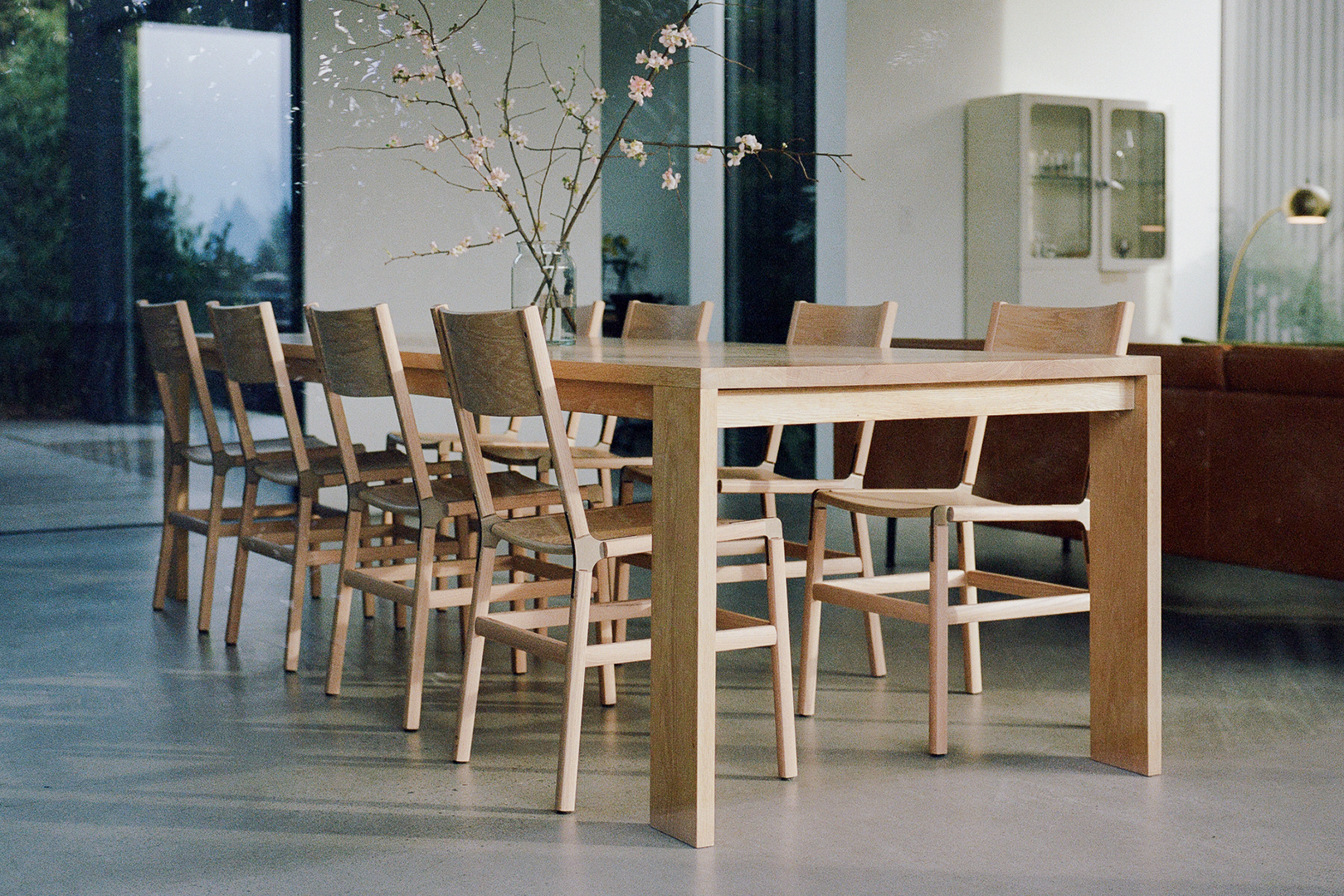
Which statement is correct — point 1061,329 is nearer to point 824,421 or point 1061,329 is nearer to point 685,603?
point 824,421

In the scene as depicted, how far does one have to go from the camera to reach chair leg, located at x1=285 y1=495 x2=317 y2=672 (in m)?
3.32

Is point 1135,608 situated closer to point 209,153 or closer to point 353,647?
point 353,647

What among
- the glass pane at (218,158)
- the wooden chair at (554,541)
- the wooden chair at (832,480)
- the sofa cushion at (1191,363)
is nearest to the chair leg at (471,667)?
the wooden chair at (554,541)

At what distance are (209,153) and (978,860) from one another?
4741mm

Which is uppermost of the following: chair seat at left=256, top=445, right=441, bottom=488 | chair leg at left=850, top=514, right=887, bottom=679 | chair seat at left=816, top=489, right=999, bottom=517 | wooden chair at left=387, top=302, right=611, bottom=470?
wooden chair at left=387, top=302, right=611, bottom=470

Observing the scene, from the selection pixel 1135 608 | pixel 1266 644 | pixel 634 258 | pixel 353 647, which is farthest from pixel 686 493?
pixel 634 258

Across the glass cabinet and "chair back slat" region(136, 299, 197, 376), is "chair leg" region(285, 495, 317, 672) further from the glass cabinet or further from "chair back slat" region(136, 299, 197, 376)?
the glass cabinet

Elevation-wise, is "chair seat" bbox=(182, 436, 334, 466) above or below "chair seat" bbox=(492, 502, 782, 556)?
above

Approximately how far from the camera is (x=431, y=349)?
315 cm

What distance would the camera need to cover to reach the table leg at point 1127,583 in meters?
2.53

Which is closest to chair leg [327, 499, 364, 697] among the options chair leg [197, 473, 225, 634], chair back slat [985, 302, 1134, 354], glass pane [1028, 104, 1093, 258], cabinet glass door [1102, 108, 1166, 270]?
chair leg [197, 473, 225, 634]

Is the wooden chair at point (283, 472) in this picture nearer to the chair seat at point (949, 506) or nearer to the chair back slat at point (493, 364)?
the chair back slat at point (493, 364)

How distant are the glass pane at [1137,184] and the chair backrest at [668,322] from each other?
355cm

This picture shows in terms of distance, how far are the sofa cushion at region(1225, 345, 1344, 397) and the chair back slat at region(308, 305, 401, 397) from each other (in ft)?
6.87
